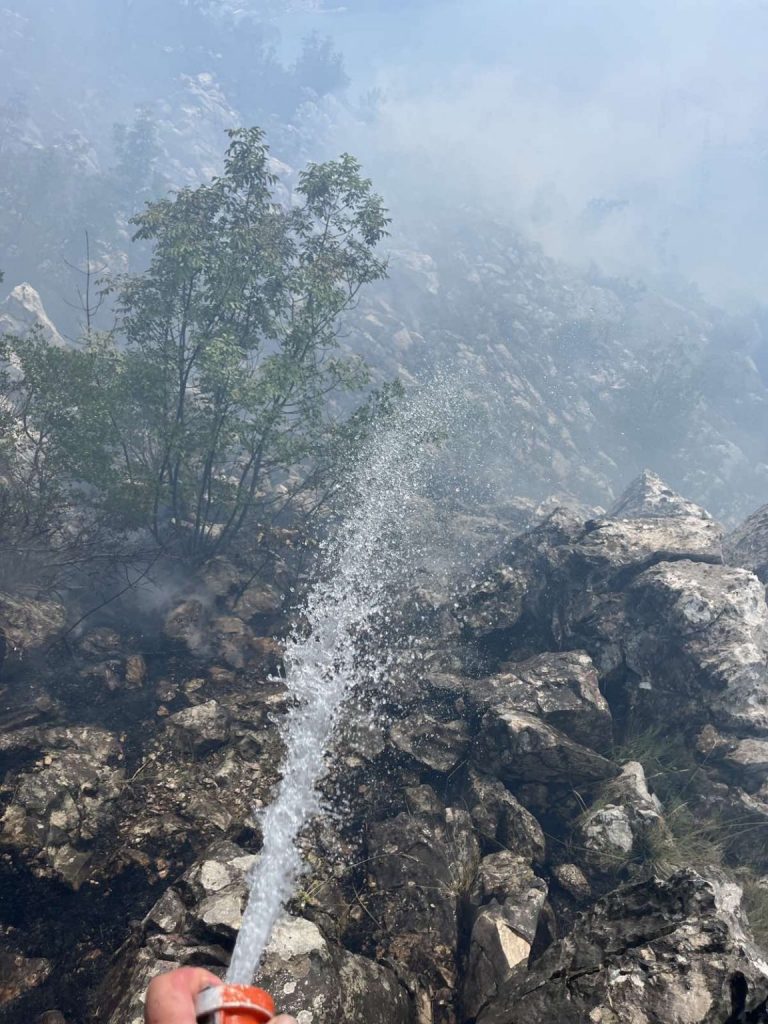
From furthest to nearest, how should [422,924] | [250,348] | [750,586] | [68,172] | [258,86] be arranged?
[258,86], [68,172], [250,348], [750,586], [422,924]

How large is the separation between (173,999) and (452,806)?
23.2ft

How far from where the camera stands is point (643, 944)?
3922 mm

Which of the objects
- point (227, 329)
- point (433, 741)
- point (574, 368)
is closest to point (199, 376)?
point (227, 329)

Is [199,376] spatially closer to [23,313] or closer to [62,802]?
[62,802]

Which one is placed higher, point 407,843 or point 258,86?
point 258,86

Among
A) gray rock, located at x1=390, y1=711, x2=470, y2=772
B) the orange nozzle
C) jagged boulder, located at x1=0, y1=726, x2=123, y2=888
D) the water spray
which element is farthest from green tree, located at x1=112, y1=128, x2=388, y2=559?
the orange nozzle

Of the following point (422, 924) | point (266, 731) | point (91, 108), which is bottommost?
point (422, 924)

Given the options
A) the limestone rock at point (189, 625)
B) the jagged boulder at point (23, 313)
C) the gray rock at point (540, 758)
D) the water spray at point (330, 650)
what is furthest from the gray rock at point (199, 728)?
the jagged boulder at point (23, 313)

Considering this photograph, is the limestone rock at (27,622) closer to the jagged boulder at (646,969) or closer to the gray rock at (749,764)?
the jagged boulder at (646,969)

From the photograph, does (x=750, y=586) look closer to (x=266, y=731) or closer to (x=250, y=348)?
(x=266, y=731)

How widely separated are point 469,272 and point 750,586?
53431 mm

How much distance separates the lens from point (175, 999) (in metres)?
1.69

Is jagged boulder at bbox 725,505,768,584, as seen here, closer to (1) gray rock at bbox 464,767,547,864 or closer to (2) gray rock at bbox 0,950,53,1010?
(1) gray rock at bbox 464,767,547,864

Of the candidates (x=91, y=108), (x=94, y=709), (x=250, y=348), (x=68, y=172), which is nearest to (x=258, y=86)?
(x=91, y=108)
